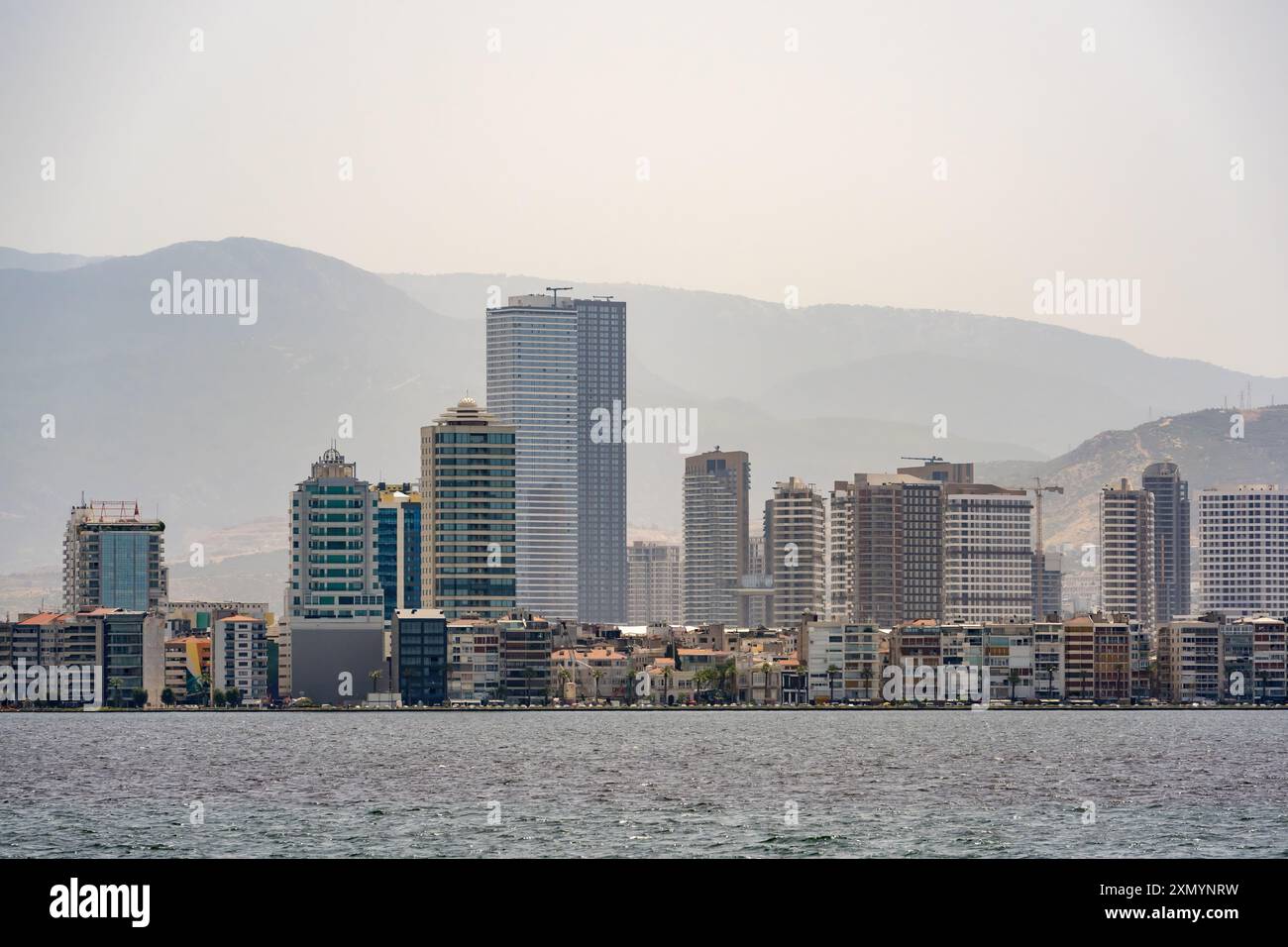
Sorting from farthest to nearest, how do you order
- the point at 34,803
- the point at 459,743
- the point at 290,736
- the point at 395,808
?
the point at 290,736 → the point at 459,743 → the point at 34,803 → the point at 395,808
